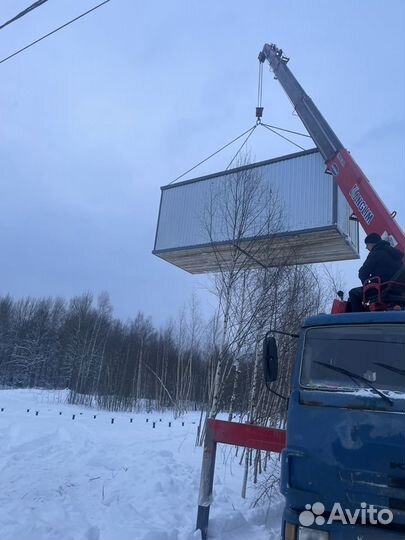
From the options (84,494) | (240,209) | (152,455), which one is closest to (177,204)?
(240,209)

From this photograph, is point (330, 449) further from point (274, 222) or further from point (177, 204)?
point (177, 204)

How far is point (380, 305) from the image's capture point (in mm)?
4426

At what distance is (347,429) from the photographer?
328cm

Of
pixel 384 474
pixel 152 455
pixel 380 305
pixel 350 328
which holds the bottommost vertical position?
pixel 152 455

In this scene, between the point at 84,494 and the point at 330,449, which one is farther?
the point at 84,494

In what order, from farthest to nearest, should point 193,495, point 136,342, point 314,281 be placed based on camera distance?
point 136,342 < point 314,281 < point 193,495

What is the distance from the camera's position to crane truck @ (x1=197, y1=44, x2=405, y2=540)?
3.03 metres

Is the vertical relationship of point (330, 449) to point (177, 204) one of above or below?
below

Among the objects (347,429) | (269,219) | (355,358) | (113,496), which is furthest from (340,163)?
(113,496)

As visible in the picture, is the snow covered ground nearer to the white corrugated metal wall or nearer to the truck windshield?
the truck windshield

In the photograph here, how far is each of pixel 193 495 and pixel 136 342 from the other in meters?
36.5

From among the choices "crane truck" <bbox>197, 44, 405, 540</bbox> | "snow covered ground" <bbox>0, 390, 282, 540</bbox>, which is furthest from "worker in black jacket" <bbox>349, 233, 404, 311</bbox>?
"snow covered ground" <bbox>0, 390, 282, 540</bbox>

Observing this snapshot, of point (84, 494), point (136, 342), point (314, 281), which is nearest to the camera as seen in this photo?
point (84, 494)

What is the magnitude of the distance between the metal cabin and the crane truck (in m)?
4.82
